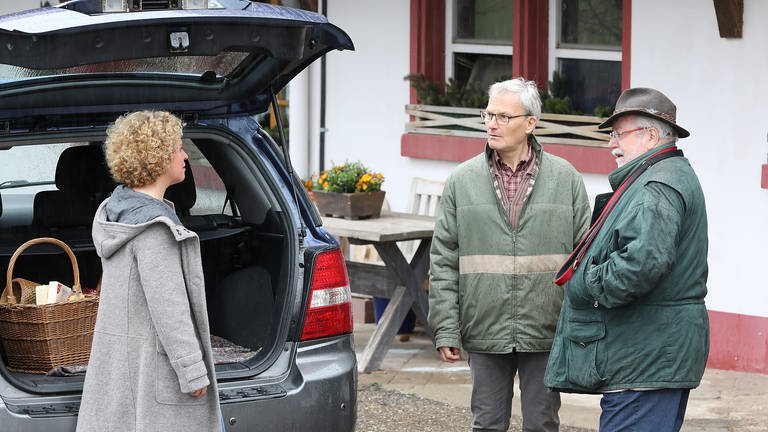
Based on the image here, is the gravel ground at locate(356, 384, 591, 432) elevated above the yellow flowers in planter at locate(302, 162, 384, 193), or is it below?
below

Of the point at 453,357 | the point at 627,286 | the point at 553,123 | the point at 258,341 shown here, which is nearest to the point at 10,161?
the point at 258,341

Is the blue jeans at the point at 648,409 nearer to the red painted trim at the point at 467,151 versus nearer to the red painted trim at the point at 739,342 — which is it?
the red painted trim at the point at 739,342

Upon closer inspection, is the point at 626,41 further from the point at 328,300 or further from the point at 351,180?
the point at 328,300

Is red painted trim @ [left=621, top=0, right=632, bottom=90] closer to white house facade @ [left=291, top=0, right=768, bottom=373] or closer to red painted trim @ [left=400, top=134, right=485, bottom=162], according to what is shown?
white house facade @ [left=291, top=0, right=768, bottom=373]

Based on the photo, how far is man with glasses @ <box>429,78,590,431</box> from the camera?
15.7 feet

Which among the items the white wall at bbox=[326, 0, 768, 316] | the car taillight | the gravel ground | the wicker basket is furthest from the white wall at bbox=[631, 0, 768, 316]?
the wicker basket

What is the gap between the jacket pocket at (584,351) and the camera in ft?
14.1

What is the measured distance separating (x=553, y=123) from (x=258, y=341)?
12.1ft

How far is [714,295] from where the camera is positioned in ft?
24.6

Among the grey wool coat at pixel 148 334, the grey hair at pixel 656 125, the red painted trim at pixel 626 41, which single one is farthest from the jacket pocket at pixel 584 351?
the red painted trim at pixel 626 41

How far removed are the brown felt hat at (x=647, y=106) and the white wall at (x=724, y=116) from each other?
295cm

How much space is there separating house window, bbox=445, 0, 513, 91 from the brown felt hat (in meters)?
4.30

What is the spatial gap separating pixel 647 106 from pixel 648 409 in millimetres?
960

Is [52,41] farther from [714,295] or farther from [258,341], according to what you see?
[714,295]
